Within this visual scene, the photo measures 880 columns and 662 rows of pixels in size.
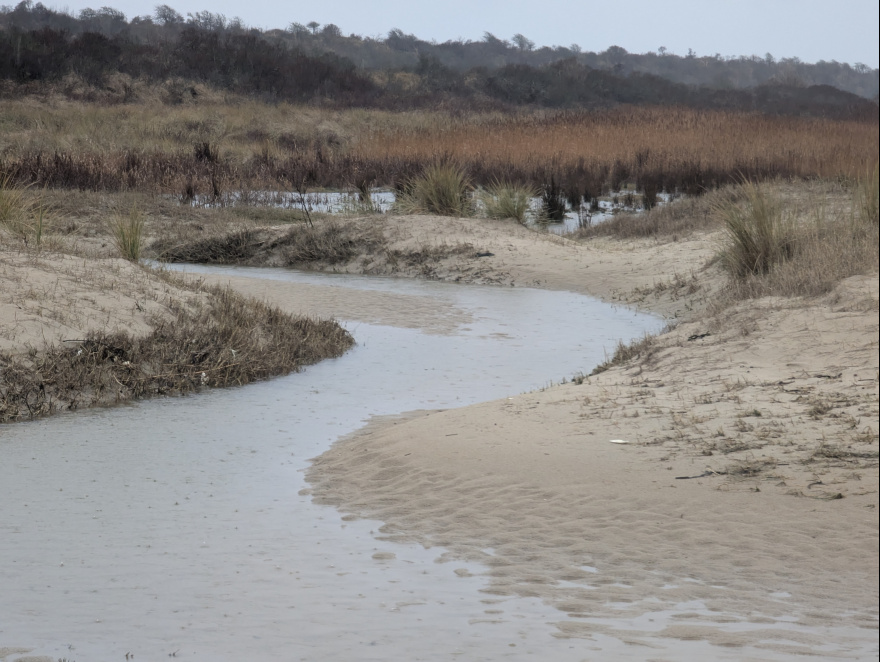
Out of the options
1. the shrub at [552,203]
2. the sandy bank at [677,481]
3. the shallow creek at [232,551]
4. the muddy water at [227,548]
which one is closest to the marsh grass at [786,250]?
the sandy bank at [677,481]

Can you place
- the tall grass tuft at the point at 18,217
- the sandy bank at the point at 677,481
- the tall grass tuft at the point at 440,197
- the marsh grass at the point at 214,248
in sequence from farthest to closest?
the tall grass tuft at the point at 440,197 < the marsh grass at the point at 214,248 < the tall grass tuft at the point at 18,217 < the sandy bank at the point at 677,481

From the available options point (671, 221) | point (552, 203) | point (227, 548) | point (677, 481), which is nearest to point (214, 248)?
point (552, 203)

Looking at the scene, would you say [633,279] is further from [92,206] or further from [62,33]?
[62,33]

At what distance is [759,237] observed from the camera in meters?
10.4

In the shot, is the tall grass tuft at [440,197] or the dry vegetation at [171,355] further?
the tall grass tuft at [440,197]

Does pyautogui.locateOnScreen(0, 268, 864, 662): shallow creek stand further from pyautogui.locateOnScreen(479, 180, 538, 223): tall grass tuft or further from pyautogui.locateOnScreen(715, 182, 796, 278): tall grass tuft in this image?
Result: pyautogui.locateOnScreen(479, 180, 538, 223): tall grass tuft

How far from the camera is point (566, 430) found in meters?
5.90

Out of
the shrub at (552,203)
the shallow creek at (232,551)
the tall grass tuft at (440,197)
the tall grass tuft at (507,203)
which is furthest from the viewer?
the shrub at (552,203)

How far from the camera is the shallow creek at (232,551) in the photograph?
3605 millimetres

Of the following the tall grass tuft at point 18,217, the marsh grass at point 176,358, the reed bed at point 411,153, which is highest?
the reed bed at point 411,153

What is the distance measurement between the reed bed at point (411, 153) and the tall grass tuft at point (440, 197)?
1432 mm

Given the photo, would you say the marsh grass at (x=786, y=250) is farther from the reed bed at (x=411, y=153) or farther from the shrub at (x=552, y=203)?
the shrub at (x=552, y=203)

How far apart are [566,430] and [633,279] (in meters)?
8.05

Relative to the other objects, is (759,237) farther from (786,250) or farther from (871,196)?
(871,196)
